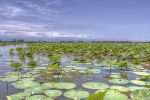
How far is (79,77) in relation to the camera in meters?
6.96

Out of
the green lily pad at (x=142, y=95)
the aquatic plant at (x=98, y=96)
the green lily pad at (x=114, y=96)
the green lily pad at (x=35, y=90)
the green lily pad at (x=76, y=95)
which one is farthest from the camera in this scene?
the green lily pad at (x=35, y=90)

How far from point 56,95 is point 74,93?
0.37 m

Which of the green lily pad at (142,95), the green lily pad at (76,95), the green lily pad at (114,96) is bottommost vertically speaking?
the green lily pad at (76,95)

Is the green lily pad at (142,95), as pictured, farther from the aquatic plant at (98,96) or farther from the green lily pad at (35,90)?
the green lily pad at (35,90)

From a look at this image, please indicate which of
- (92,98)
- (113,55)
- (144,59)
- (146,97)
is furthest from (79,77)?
(113,55)

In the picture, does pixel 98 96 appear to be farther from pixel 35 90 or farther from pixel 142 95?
pixel 35 90

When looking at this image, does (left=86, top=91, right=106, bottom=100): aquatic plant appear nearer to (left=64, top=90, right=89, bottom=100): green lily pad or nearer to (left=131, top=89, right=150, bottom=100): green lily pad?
(left=131, top=89, right=150, bottom=100): green lily pad

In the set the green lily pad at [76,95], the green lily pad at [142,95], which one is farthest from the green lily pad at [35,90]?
the green lily pad at [142,95]

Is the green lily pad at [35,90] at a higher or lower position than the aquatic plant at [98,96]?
lower

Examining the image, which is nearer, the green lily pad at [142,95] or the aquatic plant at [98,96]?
the aquatic plant at [98,96]

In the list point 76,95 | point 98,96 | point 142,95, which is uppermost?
point 98,96

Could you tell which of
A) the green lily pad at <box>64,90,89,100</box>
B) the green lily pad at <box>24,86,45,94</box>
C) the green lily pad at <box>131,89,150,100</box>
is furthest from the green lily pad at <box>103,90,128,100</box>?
the green lily pad at <box>24,86,45,94</box>

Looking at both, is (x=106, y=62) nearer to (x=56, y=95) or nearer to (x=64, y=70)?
(x=64, y=70)

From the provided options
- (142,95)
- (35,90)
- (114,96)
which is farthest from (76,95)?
(142,95)
